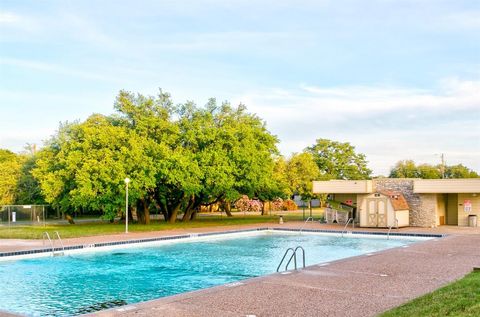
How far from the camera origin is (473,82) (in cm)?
2305

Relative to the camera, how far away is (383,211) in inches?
1016

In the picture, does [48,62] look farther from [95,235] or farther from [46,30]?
[95,235]

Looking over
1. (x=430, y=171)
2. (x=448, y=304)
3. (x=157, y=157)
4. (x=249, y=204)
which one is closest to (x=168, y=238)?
(x=157, y=157)

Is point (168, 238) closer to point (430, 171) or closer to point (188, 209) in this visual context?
point (188, 209)

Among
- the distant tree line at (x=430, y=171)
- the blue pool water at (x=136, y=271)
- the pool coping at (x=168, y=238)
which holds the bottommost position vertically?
the blue pool water at (x=136, y=271)

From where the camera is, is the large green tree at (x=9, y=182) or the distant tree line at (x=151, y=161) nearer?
the distant tree line at (x=151, y=161)

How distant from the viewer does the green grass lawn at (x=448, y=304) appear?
6.06 m

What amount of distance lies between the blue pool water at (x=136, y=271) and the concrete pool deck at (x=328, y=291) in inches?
91.2

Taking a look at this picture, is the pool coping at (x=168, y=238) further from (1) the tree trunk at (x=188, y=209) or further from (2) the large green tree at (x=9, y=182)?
(2) the large green tree at (x=9, y=182)

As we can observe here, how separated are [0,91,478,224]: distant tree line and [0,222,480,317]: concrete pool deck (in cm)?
1512

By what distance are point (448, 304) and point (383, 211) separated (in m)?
19.9

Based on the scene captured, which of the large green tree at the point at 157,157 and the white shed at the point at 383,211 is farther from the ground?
the large green tree at the point at 157,157

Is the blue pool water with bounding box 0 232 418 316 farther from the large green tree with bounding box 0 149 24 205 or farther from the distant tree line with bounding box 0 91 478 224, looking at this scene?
the large green tree with bounding box 0 149 24 205

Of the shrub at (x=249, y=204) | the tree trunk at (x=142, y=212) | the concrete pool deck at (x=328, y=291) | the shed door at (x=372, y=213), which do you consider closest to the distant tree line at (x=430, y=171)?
the shrub at (x=249, y=204)
